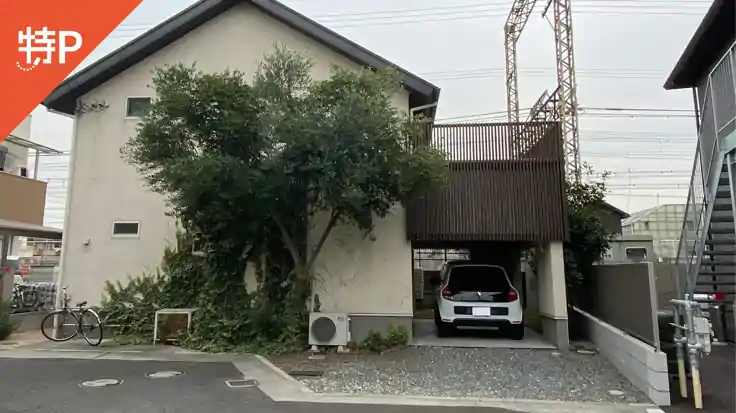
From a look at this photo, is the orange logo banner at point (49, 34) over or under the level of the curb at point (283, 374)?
over

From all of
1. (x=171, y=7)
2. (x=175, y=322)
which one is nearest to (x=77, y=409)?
(x=175, y=322)

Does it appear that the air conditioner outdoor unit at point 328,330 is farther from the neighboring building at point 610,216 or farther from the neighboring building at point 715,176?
the neighboring building at point 610,216

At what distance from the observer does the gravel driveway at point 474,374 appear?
19.6 ft

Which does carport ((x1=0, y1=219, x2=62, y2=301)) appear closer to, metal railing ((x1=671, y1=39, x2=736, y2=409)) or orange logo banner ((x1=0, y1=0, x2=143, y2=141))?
orange logo banner ((x1=0, y1=0, x2=143, y2=141))

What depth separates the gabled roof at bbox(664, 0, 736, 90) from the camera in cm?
875

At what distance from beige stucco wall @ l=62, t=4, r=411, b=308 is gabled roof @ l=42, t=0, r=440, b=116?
17cm

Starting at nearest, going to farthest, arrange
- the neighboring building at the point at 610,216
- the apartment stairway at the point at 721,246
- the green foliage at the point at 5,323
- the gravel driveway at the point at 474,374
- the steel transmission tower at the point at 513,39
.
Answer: the gravel driveway at the point at 474,374 → the apartment stairway at the point at 721,246 → the green foliage at the point at 5,323 → the neighboring building at the point at 610,216 → the steel transmission tower at the point at 513,39

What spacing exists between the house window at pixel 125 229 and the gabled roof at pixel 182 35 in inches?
119

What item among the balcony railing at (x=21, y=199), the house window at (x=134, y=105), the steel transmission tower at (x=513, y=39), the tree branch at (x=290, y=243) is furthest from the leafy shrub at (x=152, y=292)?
the steel transmission tower at (x=513, y=39)

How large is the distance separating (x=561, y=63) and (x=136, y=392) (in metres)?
32.6

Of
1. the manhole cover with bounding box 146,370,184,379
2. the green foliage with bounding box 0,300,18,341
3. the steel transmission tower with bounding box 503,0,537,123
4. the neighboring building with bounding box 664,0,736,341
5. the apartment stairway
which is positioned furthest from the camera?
the steel transmission tower with bounding box 503,0,537,123

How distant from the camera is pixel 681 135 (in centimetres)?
2466

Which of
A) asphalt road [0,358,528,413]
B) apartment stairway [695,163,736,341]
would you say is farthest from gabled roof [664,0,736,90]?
asphalt road [0,358,528,413]

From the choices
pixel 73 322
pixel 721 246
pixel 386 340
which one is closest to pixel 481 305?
pixel 386 340
